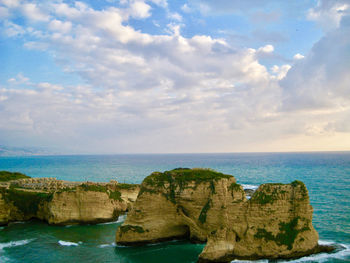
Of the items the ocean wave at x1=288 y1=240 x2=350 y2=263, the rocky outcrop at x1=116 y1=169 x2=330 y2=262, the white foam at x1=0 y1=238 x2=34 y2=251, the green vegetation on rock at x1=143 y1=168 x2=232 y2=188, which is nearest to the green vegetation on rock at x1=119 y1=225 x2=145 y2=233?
the rocky outcrop at x1=116 y1=169 x2=330 y2=262

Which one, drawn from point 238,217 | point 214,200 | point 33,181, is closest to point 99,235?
point 214,200

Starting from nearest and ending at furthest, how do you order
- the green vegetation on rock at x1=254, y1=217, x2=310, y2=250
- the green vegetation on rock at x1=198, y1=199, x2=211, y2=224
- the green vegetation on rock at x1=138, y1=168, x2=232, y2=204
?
1. the green vegetation on rock at x1=254, y1=217, x2=310, y2=250
2. the green vegetation on rock at x1=198, y1=199, x2=211, y2=224
3. the green vegetation on rock at x1=138, y1=168, x2=232, y2=204

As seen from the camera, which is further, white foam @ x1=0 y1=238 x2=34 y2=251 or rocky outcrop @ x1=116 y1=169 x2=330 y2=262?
white foam @ x1=0 y1=238 x2=34 y2=251

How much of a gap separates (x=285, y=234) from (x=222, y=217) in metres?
5.29

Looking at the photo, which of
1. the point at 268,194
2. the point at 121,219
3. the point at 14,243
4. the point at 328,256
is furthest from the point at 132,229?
the point at 328,256

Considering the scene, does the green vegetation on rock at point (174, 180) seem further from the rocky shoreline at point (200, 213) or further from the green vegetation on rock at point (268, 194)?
the green vegetation on rock at point (268, 194)

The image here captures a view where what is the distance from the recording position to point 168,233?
2616cm

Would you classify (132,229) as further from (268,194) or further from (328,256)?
(328,256)

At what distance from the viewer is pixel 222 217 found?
2325 cm

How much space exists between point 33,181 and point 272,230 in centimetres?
4303

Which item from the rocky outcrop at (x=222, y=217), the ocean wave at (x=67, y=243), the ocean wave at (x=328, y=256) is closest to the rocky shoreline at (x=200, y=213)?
the rocky outcrop at (x=222, y=217)

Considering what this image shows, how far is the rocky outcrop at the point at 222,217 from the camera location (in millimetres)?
19906

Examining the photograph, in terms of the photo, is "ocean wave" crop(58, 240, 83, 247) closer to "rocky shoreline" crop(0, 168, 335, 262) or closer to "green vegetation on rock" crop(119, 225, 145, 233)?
"rocky shoreline" crop(0, 168, 335, 262)

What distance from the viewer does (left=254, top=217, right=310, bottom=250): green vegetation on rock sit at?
19.7m
